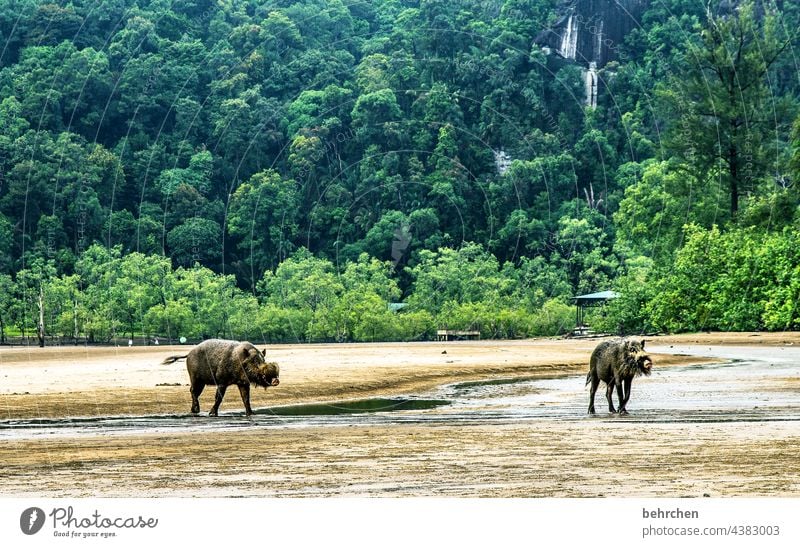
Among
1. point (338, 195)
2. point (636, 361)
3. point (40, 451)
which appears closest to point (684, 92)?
point (338, 195)

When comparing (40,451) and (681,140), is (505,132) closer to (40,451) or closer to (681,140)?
(681,140)

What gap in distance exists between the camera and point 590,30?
13050 cm

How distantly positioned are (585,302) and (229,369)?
69.2 meters

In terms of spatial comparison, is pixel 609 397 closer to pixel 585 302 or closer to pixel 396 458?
pixel 396 458

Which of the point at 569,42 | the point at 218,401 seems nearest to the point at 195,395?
the point at 218,401

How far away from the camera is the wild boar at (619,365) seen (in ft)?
75.9

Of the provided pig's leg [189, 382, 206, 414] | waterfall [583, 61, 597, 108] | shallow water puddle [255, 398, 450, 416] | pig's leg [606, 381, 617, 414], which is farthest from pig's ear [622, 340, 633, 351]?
waterfall [583, 61, 597, 108]

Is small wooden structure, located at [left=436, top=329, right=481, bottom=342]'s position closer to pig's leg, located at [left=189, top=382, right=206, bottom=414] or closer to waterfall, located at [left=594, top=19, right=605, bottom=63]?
waterfall, located at [left=594, top=19, right=605, bottom=63]

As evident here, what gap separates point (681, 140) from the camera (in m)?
84.5

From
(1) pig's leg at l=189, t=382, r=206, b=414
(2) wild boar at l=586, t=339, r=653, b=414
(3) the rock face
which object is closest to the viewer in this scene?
(2) wild boar at l=586, t=339, r=653, b=414

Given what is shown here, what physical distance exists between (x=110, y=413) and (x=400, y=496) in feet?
44.7

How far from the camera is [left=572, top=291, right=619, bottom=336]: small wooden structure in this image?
8150 centimetres

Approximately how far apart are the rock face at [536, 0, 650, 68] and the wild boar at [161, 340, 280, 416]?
106514mm
